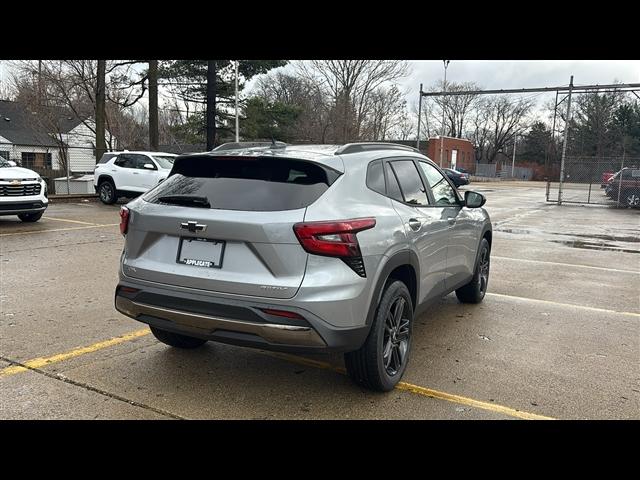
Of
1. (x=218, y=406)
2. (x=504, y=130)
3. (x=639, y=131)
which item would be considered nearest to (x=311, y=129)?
(x=218, y=406)

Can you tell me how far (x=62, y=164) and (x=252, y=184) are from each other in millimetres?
27455

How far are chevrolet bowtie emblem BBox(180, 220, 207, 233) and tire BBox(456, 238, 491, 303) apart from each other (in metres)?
3.61

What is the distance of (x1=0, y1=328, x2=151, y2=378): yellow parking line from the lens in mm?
4055

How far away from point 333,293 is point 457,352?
1936mm

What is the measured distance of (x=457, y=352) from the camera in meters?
4.73

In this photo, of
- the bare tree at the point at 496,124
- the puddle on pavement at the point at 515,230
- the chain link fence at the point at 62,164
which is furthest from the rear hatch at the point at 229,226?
the bare tree at the point at 496,124

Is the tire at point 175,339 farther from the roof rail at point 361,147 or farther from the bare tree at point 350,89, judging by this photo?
the bare tree at point 350,89

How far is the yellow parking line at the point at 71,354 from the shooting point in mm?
4055

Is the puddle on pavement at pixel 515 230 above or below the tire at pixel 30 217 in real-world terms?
below

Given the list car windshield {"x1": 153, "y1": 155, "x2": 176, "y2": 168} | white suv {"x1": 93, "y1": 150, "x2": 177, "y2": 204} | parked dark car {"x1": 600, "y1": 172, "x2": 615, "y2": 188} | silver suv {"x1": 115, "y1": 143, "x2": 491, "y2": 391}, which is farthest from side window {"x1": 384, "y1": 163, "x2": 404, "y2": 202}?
parked dark car {"x1": 600, "y1": 172, "x2": 615, "y2": 188}

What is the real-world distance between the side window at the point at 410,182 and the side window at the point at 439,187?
0.77ft

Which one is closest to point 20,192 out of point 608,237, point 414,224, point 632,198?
point 414,224

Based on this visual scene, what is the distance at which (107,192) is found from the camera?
17891 mm
